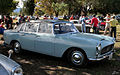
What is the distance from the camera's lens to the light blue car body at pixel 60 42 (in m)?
4.46

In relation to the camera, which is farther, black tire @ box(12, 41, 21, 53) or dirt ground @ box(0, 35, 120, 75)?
black tire @ box(12, 41, 21, 53)

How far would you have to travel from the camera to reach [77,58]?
4684 mm

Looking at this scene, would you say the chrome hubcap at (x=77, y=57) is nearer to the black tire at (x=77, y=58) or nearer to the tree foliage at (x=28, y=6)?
the black tire at (x=77, y=58)

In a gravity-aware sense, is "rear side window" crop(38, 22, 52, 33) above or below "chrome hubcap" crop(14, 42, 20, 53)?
above

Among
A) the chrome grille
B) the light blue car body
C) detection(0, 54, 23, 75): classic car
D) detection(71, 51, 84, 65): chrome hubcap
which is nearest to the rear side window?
the light blue car body

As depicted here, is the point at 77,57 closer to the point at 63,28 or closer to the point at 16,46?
the point at 63,28

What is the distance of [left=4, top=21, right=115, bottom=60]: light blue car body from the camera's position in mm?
4465

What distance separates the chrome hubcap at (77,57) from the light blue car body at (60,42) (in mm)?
218

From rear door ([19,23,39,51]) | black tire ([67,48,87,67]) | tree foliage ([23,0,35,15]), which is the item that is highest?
tree foliage ([23,0,35,15])

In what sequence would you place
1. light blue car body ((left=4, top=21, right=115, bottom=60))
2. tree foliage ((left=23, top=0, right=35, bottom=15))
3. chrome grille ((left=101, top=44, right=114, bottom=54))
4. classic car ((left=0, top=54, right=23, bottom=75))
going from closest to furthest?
classic car ((left=0, top=54, right=23, bottom=75)) < light blue car body ((left=4, top=21, right=115, bottom=60)) < chrome grille ((left=101, top=44, right=114, bottom=54)) < tree foliage ((left=23, top=0, right=35, bottom=15))

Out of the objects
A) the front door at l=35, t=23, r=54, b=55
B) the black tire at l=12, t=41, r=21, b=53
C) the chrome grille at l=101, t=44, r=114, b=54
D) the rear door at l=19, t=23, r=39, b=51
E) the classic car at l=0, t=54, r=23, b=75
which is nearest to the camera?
the classic car at l=0, t=54, r=23, b=75

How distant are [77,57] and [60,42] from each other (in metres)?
0.79

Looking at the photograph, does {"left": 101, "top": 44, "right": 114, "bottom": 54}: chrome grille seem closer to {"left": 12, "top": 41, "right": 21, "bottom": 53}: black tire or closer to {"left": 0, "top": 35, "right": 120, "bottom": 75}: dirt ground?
{"left": 0, "top": 35, "right": 120, "bottom": 75}: dirt ground

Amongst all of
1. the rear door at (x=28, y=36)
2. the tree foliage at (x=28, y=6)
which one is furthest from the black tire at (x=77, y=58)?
the tree foliage at (x=28, y=6)
